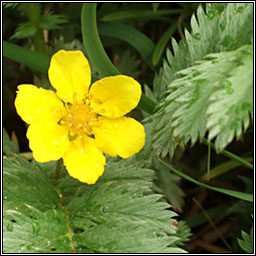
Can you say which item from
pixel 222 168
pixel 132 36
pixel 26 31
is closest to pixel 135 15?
pixel 132 36

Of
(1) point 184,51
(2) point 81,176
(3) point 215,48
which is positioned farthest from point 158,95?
(2) point 81,176

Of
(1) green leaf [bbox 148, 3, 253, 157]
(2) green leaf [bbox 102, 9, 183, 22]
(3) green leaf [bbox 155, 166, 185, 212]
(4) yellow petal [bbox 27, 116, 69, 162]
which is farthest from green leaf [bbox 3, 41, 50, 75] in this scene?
(3) green leaf [bbox 155, 166, 185, 212]

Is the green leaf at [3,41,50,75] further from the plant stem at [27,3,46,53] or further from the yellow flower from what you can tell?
the yellow flower

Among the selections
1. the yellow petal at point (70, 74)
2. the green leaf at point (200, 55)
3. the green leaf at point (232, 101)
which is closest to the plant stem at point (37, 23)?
the yellow petal at point (70, 74)

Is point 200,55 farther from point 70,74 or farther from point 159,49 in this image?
point 159,49

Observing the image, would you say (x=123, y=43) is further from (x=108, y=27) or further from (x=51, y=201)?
(x=51, y=201)
